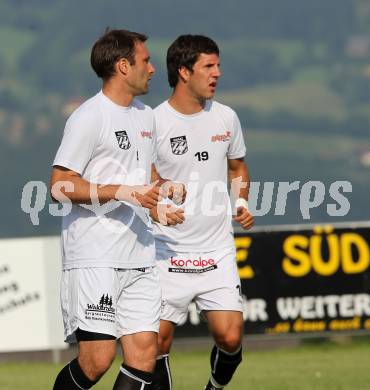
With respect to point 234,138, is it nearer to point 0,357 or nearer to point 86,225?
point 86,225

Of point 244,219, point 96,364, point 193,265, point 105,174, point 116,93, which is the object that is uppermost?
point 116,93

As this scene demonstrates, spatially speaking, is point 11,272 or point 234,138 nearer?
point 234,138

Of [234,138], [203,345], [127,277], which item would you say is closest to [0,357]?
[203,345]

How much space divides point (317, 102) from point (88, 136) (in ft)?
248

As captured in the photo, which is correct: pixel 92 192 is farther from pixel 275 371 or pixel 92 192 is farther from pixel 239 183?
pixel 275 371

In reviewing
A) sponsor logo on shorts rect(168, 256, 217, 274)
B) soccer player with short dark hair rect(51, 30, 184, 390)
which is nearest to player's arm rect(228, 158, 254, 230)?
sponsor logo on shorts rect(168, 256, 217, 274)

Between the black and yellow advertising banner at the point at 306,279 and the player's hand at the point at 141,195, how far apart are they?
9.59 metres

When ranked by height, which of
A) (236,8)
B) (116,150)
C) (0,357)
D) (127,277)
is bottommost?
(0,357)

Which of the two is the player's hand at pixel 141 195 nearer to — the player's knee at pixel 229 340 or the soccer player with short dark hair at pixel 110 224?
the soccer player with short dark hair at pixel 110 224

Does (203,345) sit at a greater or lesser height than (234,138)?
lesser

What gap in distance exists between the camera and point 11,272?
707 inches

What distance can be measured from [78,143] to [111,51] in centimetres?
74

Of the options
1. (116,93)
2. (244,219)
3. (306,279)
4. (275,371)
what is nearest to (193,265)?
(244,219)

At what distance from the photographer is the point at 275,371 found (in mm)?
15922
